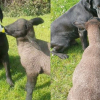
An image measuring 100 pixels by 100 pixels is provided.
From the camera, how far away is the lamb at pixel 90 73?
2.31 meters

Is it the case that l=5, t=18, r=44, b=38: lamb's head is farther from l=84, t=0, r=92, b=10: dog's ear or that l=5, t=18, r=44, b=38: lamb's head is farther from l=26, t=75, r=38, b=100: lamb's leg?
l=84, t=0, r=92, b=10: dog's ear

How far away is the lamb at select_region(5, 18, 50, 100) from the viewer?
8.42ft

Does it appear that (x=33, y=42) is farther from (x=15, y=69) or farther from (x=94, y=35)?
(x=15, y=69)

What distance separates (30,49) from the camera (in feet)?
8.99

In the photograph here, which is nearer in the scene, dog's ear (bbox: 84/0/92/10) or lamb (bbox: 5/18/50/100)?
lamb (bbox: 5/18/50/100)

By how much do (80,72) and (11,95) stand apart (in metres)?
1.18

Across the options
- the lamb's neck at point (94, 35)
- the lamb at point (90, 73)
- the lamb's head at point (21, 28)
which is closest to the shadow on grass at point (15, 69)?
the lamb's head at point (21, 28)

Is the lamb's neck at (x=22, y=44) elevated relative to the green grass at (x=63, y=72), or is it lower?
elevated

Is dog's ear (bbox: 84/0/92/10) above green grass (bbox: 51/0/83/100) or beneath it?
above

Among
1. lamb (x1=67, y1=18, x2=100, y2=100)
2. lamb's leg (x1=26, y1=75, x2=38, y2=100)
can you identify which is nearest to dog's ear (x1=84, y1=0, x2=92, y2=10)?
lamb (x1=67, y1=18, x2=100, y2=100)

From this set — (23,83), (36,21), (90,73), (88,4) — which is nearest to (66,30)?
(88,4)

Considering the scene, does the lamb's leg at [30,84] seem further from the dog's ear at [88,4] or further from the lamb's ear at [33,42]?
the dog's ear at [88,4]

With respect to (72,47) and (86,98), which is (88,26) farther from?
(72,47)

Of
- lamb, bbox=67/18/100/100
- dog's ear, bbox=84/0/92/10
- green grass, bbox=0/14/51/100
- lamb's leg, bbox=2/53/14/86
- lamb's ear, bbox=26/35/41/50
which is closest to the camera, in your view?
lamb, bbox=67/18/100/100
